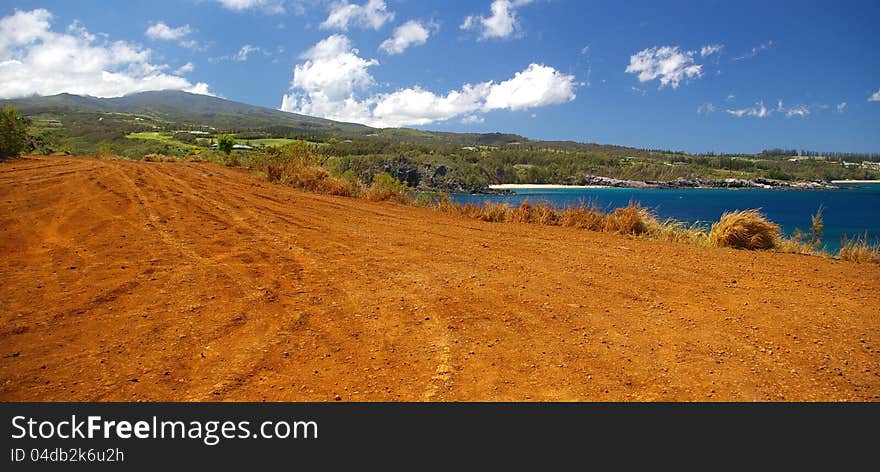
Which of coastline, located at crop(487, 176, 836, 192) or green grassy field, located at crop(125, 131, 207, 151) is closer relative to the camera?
green grassy field, located at crop(125, 131, 207, 151)

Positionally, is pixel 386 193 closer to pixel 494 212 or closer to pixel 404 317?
pixel 494 212

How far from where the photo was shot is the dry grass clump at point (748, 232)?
8289mm

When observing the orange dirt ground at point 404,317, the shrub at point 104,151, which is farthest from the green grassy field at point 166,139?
the orange dirt ground at point 404,317

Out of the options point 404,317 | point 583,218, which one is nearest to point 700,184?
point 583,218

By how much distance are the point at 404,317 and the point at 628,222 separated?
6.89 metres

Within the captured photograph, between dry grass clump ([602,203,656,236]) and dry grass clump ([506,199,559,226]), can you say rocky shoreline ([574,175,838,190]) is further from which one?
dry grass clump ([602,203,656,236])

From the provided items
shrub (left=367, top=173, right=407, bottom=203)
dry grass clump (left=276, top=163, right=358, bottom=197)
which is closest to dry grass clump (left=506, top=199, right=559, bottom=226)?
shrub (left=367, top=173, right=407, bottom=203)

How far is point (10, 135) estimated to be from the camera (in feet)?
60.9

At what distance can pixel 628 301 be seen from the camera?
4926 millimetres

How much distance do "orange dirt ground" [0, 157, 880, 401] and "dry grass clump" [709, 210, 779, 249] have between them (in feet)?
2.65

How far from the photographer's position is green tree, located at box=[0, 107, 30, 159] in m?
18.3

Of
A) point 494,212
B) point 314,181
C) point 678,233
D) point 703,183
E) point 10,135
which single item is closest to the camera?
point 678,233
